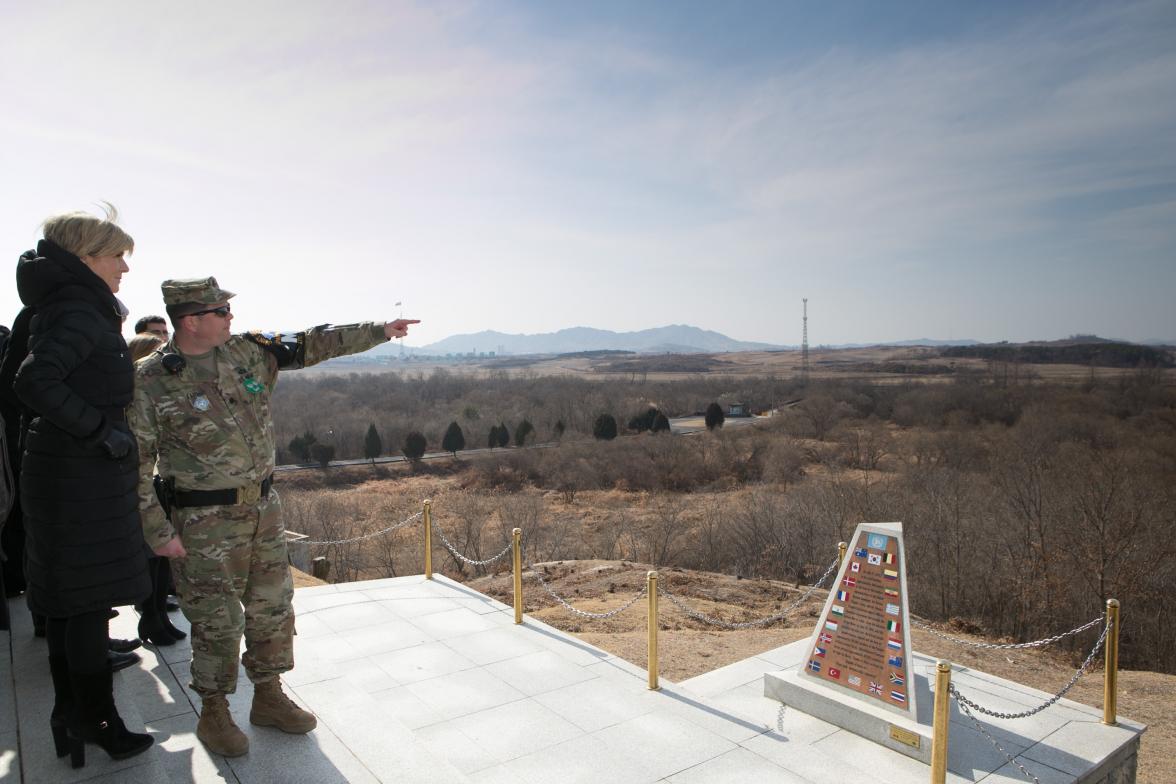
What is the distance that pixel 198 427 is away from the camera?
355cm

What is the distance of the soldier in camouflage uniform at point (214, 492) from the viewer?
352cm

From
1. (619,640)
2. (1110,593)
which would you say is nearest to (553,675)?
(619,640)

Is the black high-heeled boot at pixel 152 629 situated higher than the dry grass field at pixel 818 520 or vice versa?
the black high-heeled boot at pixel 152 629

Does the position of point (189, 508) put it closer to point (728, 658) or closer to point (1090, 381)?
point (728, 658)

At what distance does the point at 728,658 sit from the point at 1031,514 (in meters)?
16.2

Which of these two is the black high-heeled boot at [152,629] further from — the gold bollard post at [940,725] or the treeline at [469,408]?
the treeline at [469,408]

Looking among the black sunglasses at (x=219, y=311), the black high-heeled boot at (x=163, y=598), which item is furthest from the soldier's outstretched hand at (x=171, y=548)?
the black high-heeled boot at (x=163, y=598)

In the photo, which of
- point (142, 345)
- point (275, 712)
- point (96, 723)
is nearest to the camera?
point (96, 723)

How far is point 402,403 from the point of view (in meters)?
77.4

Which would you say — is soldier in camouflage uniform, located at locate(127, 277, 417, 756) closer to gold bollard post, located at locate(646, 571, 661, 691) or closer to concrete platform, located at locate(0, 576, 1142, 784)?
concrete platform, located at locate(0, 576, 1142, 784)

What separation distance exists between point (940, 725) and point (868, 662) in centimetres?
111

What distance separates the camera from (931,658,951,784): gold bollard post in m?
4.50

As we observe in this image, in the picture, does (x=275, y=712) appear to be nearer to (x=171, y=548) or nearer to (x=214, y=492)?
(x=171, y=548)

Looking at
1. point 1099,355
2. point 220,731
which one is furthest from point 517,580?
point 1099,355
